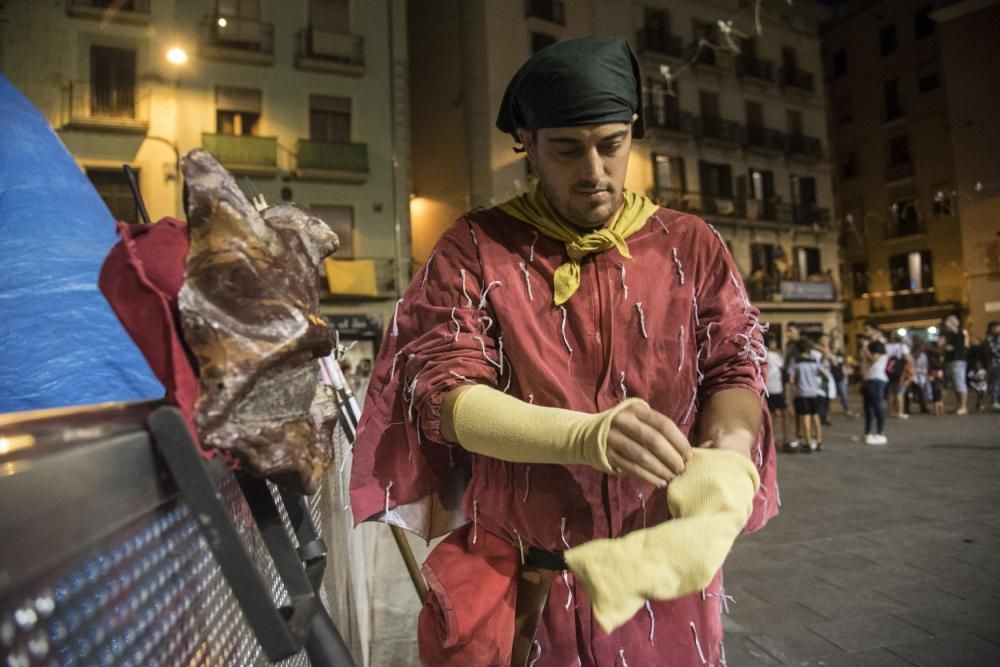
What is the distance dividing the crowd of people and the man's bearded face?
6097 millimetres

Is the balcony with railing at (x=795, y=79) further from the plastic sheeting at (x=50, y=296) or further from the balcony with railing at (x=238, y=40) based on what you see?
the plastic sheeting at (x=50, y=296)

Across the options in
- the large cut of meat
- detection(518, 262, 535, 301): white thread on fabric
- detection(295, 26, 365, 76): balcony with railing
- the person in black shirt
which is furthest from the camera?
detection(295, 26, 365, 76): balcony with railing

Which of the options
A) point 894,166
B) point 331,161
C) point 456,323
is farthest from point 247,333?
point 894,166

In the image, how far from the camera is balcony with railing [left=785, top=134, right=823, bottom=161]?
91.2 ft

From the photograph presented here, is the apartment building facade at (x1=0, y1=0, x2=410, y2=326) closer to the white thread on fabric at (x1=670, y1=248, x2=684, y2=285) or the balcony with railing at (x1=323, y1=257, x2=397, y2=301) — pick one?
the balcony with railing at (x1=323, y1=257, x2=397, y2=301)

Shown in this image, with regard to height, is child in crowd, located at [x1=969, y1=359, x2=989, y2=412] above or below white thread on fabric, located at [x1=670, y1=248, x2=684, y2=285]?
below

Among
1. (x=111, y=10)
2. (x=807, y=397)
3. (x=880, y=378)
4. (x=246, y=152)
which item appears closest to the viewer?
(x=807, y=397)

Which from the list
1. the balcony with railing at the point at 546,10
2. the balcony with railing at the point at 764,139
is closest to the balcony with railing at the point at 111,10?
the balcony with railing at the point at 546,10

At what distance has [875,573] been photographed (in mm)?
3953

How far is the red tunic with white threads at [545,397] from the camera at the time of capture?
1350 millimetres

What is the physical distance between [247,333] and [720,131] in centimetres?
2826

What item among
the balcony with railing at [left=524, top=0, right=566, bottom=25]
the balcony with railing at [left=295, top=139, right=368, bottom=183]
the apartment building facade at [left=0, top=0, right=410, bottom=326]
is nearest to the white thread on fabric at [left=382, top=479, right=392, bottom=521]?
the apartment building facade at [left=0, top=0, right=410, bottom=326]

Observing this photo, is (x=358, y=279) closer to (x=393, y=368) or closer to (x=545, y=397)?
(x=393, y=368)

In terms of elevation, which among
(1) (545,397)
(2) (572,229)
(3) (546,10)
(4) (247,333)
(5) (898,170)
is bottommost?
(1) (545,397)
